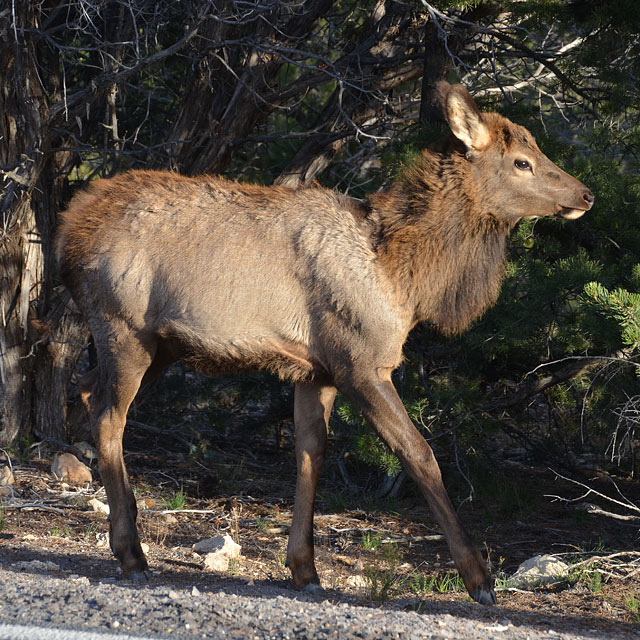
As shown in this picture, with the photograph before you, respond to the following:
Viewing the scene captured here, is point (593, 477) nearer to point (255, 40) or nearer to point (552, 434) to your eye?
point (552, 434)

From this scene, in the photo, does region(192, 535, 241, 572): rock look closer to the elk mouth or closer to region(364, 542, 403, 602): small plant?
region(364, 542, 403, 602): small plant

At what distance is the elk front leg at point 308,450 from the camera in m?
5.57

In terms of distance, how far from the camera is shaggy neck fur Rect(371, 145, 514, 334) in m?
5.59

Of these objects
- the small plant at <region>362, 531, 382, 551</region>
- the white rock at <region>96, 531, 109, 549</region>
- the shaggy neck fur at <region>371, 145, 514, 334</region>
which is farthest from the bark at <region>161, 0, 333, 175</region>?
the small plant at <region>362, 531, 382, 551</region>

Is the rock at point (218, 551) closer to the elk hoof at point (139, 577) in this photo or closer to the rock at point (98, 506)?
the elk hoof at point (139, 577)

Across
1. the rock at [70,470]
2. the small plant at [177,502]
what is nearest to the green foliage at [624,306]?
the small plant at [177,502]

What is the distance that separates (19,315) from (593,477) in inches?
217

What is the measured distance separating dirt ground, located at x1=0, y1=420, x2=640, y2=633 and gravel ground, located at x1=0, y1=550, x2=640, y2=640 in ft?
2.57

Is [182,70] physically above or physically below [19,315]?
above

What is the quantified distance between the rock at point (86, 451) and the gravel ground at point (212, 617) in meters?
4.04

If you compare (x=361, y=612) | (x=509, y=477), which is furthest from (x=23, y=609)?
(x=509, y=477)

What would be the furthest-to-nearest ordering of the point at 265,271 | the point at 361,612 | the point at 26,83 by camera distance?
the point at 26,83, the point at 265,271, the point at 361,612

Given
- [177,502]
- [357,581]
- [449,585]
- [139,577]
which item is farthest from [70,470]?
[449,585]

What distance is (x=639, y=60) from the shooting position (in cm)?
664
